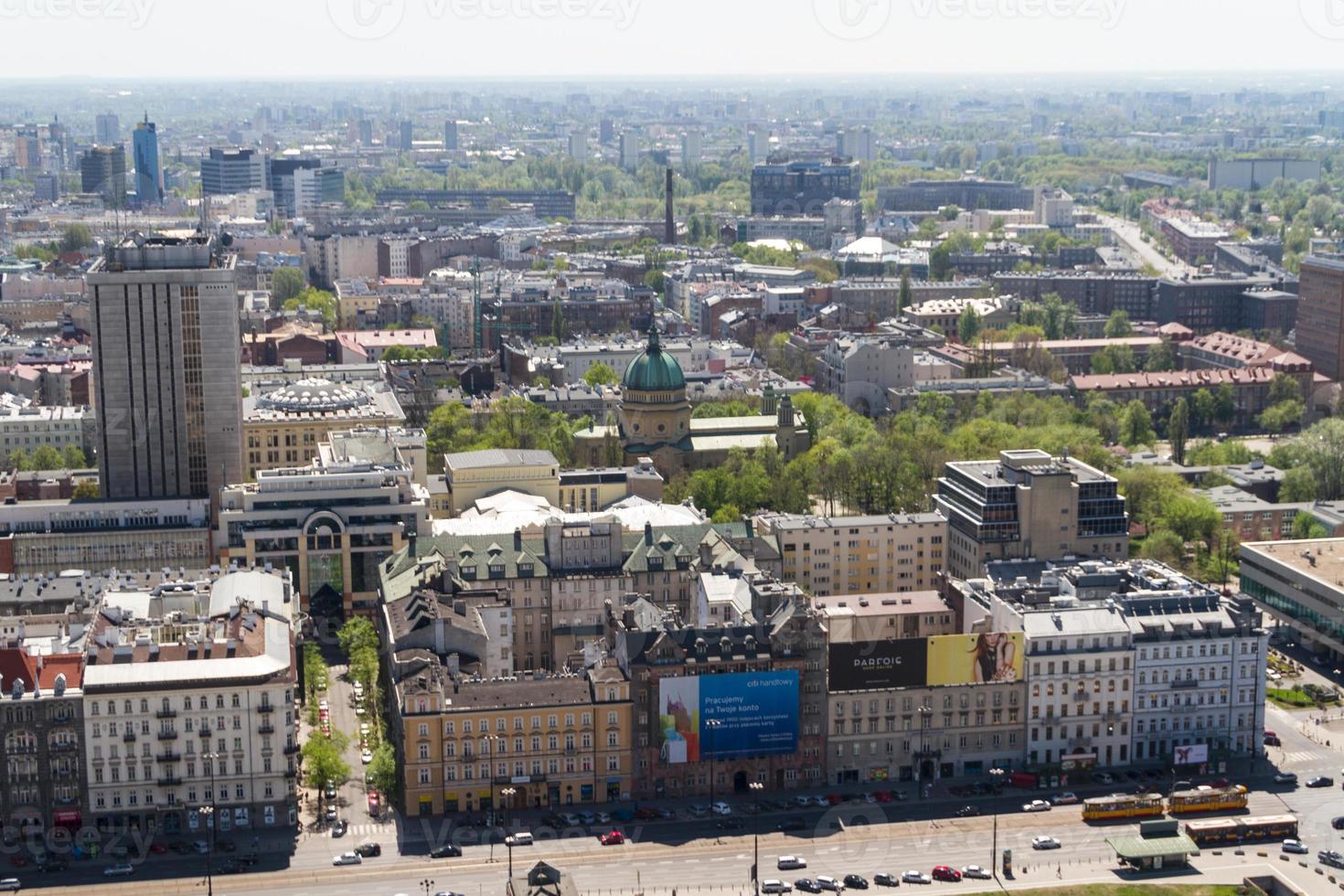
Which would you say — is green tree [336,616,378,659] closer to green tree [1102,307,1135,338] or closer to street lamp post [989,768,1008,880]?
street lamp post [989,768,1008,880]

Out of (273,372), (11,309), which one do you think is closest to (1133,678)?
(273,372)

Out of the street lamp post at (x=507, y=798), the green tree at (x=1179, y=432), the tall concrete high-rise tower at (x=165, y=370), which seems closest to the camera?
the street lamp post at (x=507, y=798)

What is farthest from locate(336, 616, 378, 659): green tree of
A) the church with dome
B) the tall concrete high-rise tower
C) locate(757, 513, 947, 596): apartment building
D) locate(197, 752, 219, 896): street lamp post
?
the church with dome

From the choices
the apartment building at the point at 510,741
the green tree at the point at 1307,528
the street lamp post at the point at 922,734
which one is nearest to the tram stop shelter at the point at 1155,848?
the street lamp post at the point at 922,734

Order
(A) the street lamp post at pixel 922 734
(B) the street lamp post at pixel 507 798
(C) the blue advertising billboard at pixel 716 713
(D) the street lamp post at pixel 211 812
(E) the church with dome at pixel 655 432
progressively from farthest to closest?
1. (E) the church with dome at pixel 655 432
2. (A) the street lamp post at pixel 922 734
3. (C) the blue advertising billboard at pixel 716 713
4. (B) the street lamp post at pixel 507 798
5. (D) the street lamp post at pixel 211 812

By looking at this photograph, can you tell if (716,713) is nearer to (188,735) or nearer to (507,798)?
(507,798)

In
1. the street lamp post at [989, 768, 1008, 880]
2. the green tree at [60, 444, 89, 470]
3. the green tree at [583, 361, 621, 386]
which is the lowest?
the street lamp post at [989, 768, 1008, 880]

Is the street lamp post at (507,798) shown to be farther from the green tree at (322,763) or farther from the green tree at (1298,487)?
the green tree at (1298,487)
